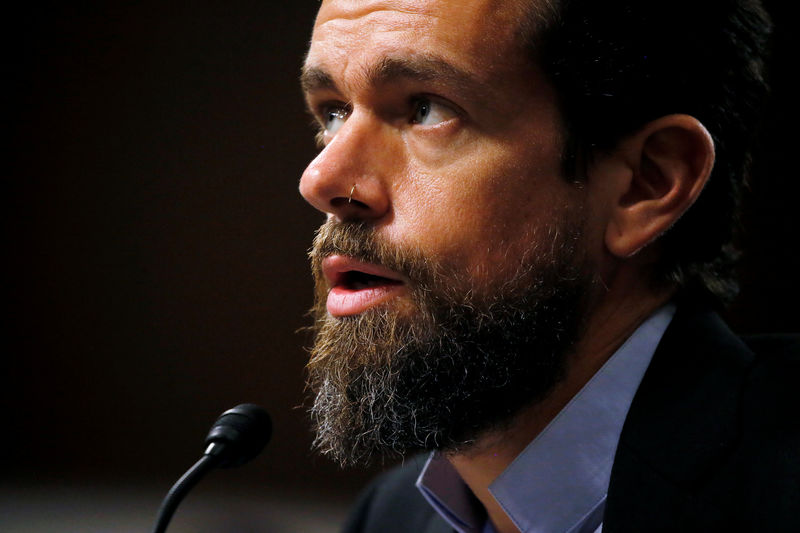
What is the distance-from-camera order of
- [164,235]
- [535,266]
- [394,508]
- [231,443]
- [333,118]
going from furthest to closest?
1. [164,235]
2. [394,508]
3. [333,118]
4. [535,266]
5. [231,443]

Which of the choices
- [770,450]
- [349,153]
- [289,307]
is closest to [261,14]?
[289,307]

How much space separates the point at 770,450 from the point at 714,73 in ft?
2.18

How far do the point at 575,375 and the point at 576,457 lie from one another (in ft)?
0.45

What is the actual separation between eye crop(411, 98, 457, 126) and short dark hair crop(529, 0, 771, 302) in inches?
6.8

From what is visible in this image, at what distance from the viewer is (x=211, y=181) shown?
7.07 feet

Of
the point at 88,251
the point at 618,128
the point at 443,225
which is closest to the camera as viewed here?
the point at 443,225

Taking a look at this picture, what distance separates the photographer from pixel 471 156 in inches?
47.1

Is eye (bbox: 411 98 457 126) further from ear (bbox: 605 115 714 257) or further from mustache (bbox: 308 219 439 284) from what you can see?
ear (bbox: 605 115 714 257)

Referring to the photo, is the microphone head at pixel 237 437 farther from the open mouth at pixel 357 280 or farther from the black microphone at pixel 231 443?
the open mouth at pixel 357 280

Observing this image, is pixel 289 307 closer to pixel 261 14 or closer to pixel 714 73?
pixel 261 14

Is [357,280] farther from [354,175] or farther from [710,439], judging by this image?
[710,439]

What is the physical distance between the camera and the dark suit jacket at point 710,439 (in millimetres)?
1077

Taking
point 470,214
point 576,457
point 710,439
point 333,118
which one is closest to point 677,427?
point 710,439

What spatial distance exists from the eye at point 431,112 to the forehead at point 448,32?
0.07 meters
